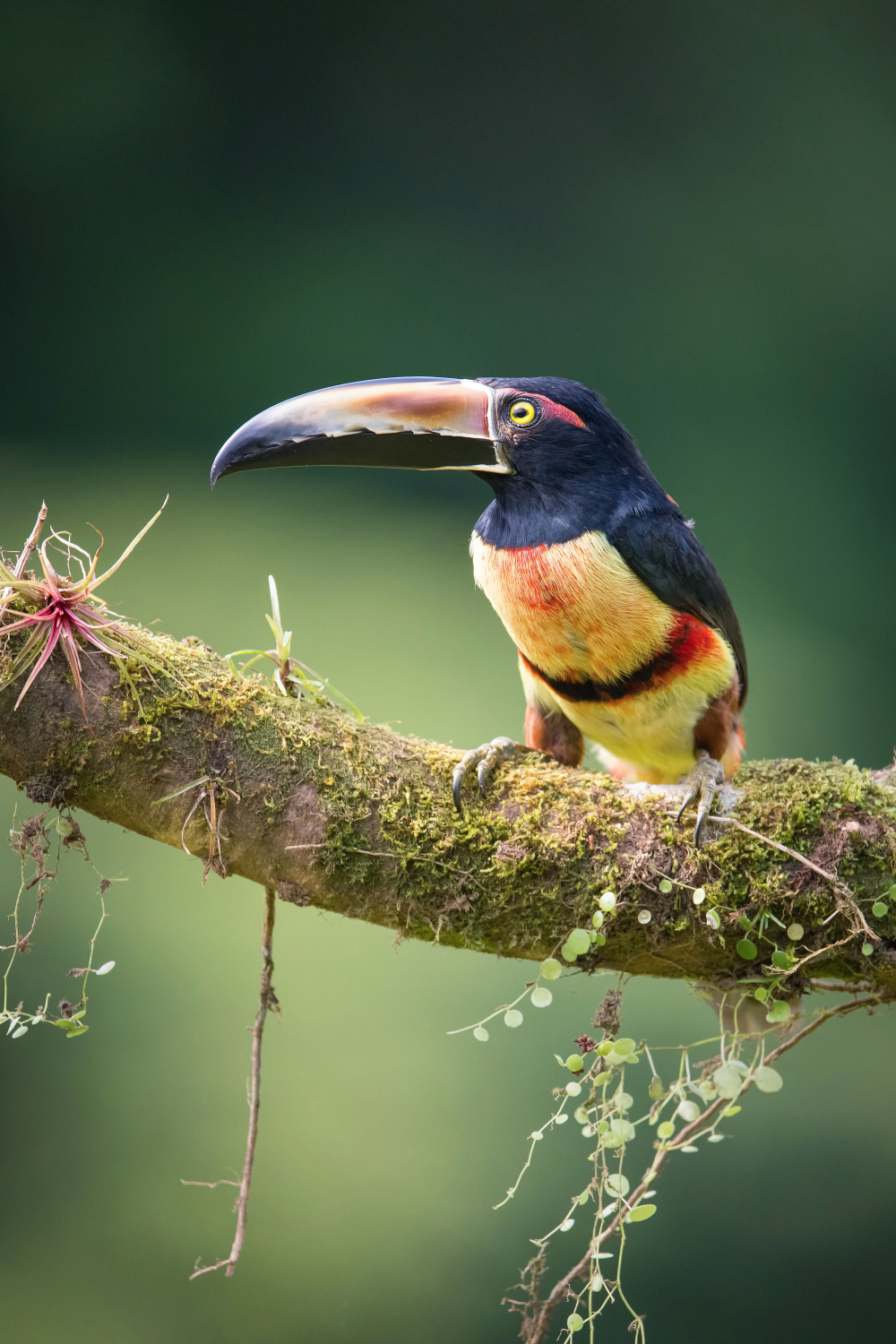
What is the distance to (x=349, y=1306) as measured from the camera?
3.05 metres

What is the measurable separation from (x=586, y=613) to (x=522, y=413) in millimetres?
421

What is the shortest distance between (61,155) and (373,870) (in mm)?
2917

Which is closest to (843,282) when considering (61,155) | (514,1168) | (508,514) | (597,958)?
(508,514)

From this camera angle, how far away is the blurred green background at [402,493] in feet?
10.3

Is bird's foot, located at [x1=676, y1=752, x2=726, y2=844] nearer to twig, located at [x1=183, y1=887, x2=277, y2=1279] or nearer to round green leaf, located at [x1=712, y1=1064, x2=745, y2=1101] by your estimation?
round green leaf, located at [x1=712, y1=1064, x2=745, y2=1101]

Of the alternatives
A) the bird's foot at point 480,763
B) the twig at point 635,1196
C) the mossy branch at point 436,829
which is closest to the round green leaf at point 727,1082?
the twig at point 635,1196

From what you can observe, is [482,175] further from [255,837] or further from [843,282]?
[255,837]

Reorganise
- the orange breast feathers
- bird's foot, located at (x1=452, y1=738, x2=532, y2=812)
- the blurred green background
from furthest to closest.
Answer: the blurred green background → the orange breast feathers → bird's foot, located at (x1=452, y1=738, x2=532, y2=812)

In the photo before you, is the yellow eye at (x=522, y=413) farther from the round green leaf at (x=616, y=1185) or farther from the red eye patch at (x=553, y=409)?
the round green leaf at (x=616, y=1185)

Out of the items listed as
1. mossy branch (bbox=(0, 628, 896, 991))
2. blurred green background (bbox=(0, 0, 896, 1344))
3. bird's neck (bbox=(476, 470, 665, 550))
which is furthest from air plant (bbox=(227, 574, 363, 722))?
blurred green background (bbox=(0, 0, 896, 1344))

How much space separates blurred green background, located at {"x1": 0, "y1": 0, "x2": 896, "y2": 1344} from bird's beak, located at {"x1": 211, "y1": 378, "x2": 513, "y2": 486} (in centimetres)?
154

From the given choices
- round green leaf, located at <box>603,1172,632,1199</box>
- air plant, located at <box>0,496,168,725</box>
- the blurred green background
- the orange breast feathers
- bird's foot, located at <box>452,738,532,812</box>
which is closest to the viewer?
air plant, located at <box>0,496,168,725</box>

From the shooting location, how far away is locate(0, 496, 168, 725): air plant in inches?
57.4

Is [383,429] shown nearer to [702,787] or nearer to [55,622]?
[55,622]
